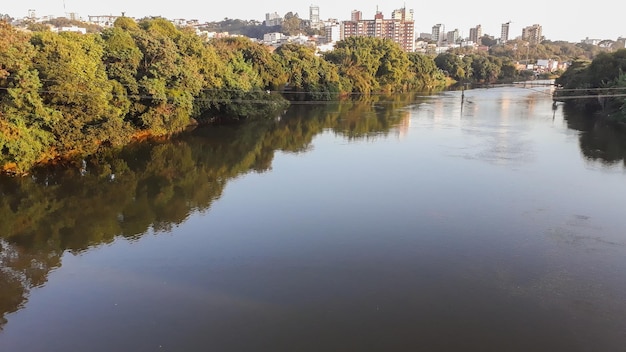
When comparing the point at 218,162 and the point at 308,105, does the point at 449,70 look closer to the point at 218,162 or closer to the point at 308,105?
the point at 308,105

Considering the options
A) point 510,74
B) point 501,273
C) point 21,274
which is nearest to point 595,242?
point 501,273

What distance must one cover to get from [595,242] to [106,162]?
40.3 feet

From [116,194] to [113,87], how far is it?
518cm

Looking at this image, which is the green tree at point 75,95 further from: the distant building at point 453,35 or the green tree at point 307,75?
the distant building at point 453,35

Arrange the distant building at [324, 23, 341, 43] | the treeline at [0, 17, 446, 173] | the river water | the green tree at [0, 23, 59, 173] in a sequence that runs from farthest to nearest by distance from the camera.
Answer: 1. the distant building at [324, 23, 341, 43]
2. the treeline at [0, 17, 446, 173]
3. the green tree at [0, 23, 59, 173]
4. the river water

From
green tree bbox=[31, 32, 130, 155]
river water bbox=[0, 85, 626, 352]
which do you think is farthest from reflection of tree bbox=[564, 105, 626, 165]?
green tree bbox=[31, 32, 130, 155]

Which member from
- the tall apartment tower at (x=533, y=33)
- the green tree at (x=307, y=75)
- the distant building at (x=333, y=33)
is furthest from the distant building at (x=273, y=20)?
the green tree at (x=307, y=75)

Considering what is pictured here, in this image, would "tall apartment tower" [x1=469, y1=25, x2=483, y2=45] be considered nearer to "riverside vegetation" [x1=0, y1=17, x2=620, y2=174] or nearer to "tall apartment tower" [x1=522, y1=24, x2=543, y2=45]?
"tall apartment tower" [x1=522, y1=24, x2=543, y2=45]

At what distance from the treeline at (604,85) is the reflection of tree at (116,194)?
38.9 ft

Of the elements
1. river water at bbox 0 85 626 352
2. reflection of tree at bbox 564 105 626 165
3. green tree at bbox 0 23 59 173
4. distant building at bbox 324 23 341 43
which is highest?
distant building at bbox 324 23 341 43

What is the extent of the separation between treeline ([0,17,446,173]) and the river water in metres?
0.93

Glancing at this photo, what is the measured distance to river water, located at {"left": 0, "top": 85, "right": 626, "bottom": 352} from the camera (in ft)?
19.9

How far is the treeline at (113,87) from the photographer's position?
11.9 meters

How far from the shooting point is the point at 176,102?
17.3 metres
